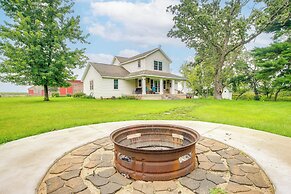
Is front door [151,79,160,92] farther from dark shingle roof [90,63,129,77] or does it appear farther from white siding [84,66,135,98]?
dark shingle roof [90,63,129,77]

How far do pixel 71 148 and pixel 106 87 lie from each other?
55.2ft

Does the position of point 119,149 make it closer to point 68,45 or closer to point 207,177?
point 207,177

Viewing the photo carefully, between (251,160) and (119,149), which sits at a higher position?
(119,149)

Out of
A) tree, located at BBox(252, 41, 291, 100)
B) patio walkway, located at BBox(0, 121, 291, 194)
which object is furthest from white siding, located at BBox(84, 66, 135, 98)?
A: patio walkway, located at BBox(0, 121, 291, 194)

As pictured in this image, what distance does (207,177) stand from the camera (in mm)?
2314

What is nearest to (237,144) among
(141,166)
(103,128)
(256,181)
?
(256,181)

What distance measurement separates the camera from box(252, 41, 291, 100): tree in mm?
14922

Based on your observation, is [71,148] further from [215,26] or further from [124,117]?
[215,26]

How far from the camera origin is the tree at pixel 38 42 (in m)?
15.5

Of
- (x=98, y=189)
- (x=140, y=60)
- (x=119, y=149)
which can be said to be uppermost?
(x=140, y=60)

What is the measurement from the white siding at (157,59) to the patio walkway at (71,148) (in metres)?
16.8

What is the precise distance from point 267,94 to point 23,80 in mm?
27289

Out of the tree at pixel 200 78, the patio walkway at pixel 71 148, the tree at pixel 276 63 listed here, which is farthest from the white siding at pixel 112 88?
the patio walkway at pixel 71 148

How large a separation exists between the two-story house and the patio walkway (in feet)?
46.7
